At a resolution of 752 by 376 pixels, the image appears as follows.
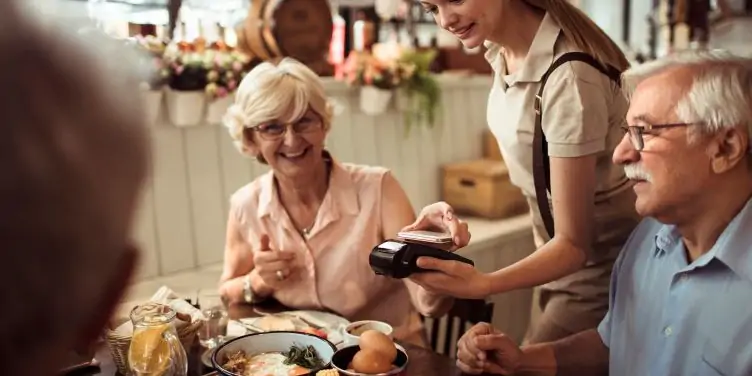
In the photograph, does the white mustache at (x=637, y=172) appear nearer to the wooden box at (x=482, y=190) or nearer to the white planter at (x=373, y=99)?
the white planter at (x=373, y=99)

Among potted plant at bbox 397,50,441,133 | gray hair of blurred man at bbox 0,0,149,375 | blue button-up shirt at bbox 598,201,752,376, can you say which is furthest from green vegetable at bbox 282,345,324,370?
potted plant at bbox 397,50,441,133

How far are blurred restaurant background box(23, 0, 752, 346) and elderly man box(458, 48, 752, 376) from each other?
1040 millimetres

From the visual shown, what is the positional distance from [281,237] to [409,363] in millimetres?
679

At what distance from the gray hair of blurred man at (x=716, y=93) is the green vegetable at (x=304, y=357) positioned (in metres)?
0.80

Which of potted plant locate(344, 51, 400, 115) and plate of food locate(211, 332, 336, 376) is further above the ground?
potted plant locate(344, 51, 400, 115)

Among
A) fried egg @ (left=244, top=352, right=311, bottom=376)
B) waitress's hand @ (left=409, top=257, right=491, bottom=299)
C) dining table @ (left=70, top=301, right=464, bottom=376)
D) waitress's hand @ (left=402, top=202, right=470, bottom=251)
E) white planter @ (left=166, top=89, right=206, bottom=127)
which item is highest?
white planter @ (left=166, top=89, right=206, bottom=127)

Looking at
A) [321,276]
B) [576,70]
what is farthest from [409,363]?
[576,70]

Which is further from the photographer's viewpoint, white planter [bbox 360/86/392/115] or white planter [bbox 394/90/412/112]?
white planter [bbox 394/90/412/112]

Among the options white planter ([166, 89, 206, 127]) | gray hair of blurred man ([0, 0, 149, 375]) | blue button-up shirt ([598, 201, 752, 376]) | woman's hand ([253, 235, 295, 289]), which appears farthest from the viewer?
white planter ([166, 89, 206, 127])

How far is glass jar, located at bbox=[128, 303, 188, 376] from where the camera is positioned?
142 cm

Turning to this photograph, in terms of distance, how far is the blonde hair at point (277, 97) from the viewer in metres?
2.02

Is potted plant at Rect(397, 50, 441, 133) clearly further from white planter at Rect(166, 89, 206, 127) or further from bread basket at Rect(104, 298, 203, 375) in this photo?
bread basket at Rect(104, 298, 203, 375)

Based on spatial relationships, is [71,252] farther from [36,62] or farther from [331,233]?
[331,233]

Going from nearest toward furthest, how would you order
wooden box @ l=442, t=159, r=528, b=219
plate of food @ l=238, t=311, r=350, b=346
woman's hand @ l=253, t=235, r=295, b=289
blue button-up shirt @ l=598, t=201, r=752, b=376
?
blue button-up shirt @ l=598, t=201, r=752, b=376
plate of food @ l=238, t=311, r=350, b=346
woman's hand @ l=253, t=235, r=295, b=289
wooden box @ l=442, t=159, r=528, b=219
